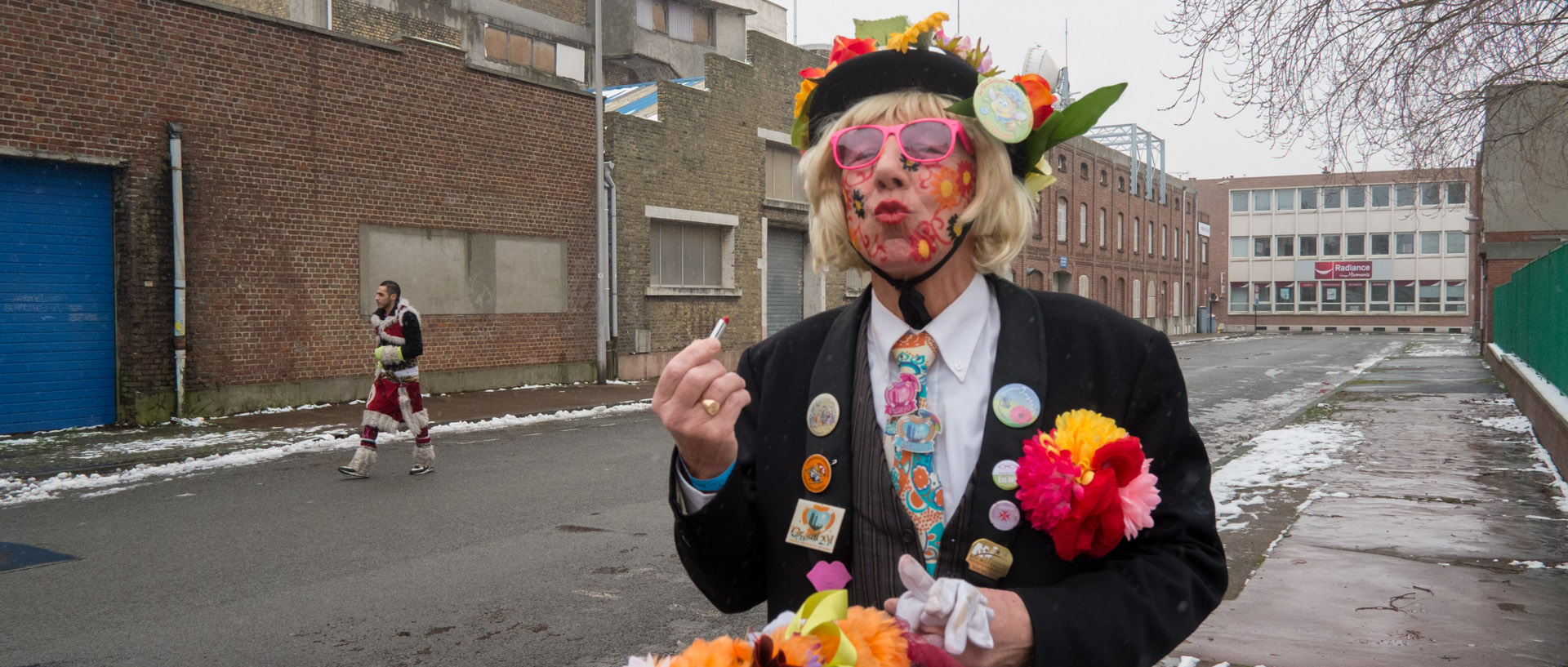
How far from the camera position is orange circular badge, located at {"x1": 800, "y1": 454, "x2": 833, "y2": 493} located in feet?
6.03

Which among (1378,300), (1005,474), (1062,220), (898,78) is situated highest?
(1062,220)

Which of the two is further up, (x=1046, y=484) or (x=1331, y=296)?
→ (x=1331, y=296)

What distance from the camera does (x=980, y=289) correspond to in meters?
1.97

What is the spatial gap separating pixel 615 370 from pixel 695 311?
113 inches

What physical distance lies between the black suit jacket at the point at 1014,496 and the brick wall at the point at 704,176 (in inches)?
768

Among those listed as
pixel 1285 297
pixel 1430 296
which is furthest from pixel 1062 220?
pixel 1430 296

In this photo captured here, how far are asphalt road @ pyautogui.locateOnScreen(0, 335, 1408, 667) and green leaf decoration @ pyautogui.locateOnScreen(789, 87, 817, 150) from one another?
310 centimetres

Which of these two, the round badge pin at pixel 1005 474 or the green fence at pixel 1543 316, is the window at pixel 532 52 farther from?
the round badge pin at pixel 1005 474

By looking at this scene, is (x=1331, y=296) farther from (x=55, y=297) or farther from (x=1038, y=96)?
(x=1038, y=96)

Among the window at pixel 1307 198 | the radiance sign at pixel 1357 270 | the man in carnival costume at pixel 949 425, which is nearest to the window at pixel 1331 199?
the window at pixel 1307 198

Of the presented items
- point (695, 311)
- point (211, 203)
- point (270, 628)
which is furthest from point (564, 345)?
point (270, 628)

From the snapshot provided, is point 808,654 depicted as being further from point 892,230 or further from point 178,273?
point 178,273

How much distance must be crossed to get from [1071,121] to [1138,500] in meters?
0.72

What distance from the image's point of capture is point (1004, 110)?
1.90m
